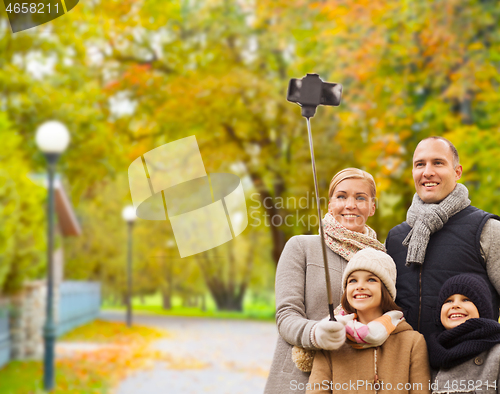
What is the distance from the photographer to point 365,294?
6.98 feet

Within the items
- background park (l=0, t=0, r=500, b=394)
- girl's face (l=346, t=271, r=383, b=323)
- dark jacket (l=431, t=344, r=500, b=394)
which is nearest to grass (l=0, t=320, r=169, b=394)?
background park (l=0, t=0, r=500, b=394)

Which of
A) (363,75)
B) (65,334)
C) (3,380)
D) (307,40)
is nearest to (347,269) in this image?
(3,380)

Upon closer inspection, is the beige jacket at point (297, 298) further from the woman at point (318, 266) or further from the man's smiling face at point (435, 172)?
the man's smiling face at point (435, 172)

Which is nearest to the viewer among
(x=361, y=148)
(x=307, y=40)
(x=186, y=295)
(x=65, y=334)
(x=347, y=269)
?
(x=347, y=269)

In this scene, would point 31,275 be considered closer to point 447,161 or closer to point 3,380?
point 3,380

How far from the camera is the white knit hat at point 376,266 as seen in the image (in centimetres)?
213

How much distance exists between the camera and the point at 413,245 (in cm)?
226

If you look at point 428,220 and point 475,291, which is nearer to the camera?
A: point 475,291

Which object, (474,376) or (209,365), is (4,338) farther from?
(474,376)

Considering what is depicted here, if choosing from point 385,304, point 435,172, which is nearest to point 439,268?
point 385,304

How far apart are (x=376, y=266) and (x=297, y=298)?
0.35 m

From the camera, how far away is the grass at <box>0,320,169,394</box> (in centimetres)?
775

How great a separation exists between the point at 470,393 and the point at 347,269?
61 cm

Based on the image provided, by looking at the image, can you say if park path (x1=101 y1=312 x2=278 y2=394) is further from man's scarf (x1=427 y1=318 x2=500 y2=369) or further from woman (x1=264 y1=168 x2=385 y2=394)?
man's scarf (x1=427 y1=318 x2=500 y2=369)
